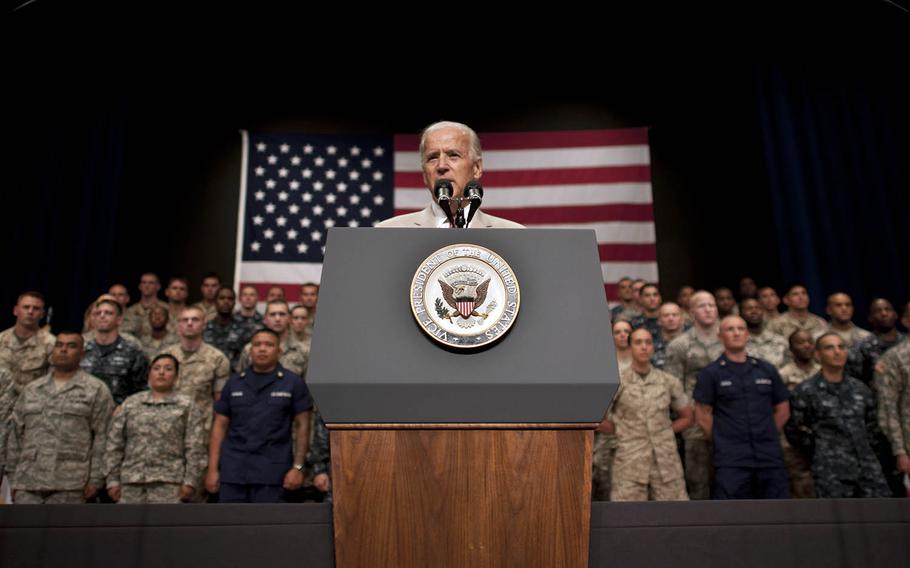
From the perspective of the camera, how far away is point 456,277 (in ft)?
3.99

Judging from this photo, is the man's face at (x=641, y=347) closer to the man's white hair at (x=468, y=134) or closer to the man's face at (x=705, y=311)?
the man's face at (x=705, y=311)

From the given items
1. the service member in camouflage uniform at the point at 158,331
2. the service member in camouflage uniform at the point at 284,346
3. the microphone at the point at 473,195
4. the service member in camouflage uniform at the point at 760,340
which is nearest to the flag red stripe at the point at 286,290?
the service member in camouflage uniform at the point at 158,331

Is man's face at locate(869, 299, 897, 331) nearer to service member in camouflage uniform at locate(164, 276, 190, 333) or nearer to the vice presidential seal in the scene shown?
the vice presidential seal

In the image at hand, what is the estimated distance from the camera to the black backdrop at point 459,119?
654 centimetres

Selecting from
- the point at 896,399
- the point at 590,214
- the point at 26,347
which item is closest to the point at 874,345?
the point at 896,399

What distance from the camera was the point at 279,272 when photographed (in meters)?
7.21

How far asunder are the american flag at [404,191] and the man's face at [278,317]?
2.15m

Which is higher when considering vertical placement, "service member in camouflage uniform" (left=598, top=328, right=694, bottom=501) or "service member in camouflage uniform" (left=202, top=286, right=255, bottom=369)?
"service member in camouflage uniform" (left=202, top=286, right=255, bottom=369)

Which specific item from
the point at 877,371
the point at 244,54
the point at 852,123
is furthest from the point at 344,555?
the point at 244,54

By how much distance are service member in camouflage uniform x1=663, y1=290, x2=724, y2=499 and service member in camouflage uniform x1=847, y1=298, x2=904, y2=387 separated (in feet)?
2.73

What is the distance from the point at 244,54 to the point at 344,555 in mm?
7725

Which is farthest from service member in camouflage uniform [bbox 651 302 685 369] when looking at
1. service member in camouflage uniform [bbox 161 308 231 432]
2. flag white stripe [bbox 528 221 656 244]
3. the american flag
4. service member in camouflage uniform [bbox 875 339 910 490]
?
service member in camouflage uniform [bbox 161 308 231 432]

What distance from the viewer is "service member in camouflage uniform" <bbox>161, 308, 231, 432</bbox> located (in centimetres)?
442

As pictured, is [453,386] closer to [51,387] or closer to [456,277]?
[456,277]
